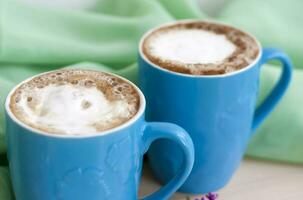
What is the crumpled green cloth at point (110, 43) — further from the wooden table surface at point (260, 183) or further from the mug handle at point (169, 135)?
the mug handle at point (169, 135)

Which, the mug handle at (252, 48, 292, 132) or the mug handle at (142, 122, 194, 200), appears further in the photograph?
the mug handle at (252, 48, 292, 132)

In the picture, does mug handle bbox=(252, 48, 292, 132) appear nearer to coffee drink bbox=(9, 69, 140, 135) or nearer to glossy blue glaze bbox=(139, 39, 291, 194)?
glossy blue glaze bbox=(139, 39, 291, 194)

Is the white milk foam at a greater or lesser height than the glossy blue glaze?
greater

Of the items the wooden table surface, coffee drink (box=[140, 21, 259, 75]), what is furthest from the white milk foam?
the wooden table surface

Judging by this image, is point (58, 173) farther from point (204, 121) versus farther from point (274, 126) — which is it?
point (274, 126)

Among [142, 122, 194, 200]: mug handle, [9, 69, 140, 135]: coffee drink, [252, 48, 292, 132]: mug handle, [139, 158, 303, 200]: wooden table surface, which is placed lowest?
[139, 158, 303, 200]: wooden table surface

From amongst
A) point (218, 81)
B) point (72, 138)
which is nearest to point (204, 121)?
point (218, 81)
